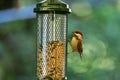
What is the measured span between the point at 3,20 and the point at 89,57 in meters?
0.69

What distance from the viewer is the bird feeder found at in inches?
81.0

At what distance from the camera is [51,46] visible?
81.2 inches

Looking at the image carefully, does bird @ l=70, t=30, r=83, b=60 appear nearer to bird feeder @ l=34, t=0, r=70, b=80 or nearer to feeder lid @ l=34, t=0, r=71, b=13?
bird feeder @ l=34, t=0, r=70, b=80

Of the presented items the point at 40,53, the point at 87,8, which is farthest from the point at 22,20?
the point at 40,53

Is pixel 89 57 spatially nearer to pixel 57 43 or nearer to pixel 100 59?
pixel 100 59

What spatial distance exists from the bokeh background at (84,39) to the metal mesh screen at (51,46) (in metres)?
0.77

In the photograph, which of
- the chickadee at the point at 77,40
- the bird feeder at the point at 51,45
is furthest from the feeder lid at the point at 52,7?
the chickadee at the point at 77,40

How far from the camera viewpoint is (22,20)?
292cm

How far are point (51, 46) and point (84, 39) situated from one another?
88 cm

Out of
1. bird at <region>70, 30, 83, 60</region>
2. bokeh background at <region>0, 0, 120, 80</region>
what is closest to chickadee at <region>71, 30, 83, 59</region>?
bird at <region>70, 30, 83, 60</region>

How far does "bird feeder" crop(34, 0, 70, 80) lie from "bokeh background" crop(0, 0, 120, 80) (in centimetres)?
77

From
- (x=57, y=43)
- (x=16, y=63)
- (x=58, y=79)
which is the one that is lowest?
(x=16, y=63)

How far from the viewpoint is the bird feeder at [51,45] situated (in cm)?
206

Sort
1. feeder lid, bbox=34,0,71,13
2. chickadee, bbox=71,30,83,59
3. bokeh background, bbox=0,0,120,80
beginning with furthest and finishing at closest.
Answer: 1. bokeh background, bbox=0,0,120,80
2. chickadee, bbox=71,30,83,59
3. feeder lid, bbox=34,0,71,13
